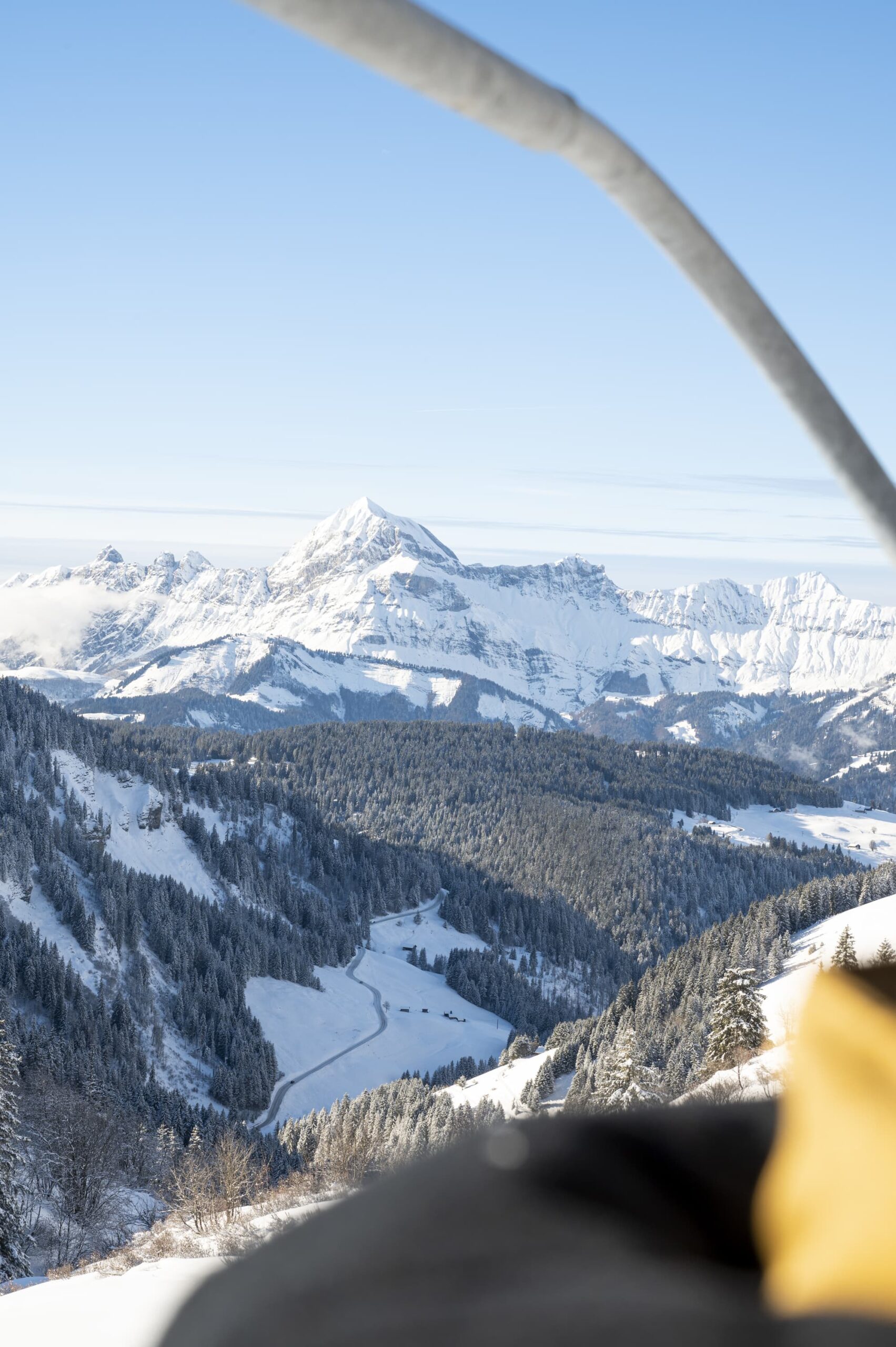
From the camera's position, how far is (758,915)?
9906 cm

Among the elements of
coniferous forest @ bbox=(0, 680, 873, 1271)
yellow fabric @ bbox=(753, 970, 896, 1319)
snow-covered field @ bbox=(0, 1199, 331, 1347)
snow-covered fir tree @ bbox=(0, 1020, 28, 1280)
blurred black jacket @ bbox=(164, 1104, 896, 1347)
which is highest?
yellow fabric @ bbox=(753, 970, 896, 1319)

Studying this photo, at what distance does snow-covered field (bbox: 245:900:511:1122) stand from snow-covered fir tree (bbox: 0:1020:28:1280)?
63.3 metres

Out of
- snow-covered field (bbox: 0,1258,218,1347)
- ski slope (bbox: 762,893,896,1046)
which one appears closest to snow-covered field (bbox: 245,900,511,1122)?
A: ski slope (bbox: 762,893,896,1046)

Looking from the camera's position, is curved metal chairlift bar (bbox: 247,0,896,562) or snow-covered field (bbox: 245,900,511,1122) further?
snow-covered field (bbox: 245,900,511,1122)

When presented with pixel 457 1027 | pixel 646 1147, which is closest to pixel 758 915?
pixel 457 1027

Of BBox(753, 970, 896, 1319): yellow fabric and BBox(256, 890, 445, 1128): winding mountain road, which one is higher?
BBox(753, 970, 896, 1319): yellow fabric

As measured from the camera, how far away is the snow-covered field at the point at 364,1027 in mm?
104938

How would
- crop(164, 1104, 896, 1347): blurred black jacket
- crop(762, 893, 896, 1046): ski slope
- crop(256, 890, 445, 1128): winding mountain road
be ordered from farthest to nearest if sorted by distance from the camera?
crop(256, 890, 445, 1128): winding mountain road < crop(762, 893, 896, 1046): ski slope < crop(164, 1104, 896, 1347): blurred black jacket

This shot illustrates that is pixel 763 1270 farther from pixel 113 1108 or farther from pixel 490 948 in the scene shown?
pixel 490 948

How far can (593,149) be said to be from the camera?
50.7 inches

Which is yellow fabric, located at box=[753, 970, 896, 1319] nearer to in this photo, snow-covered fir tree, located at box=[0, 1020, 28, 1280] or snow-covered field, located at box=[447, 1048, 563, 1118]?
snow-covered fir tree, located at box=[0, 1020, 28, 1280]

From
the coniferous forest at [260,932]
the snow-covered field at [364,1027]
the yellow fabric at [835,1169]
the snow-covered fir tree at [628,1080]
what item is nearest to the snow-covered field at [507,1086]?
the coniferous forest at [260,932]

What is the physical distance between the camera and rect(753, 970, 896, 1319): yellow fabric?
1.02 meters

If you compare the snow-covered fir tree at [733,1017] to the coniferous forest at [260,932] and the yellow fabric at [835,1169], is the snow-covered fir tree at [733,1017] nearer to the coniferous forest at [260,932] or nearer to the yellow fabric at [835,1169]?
the coniferous forest at [260,932]
